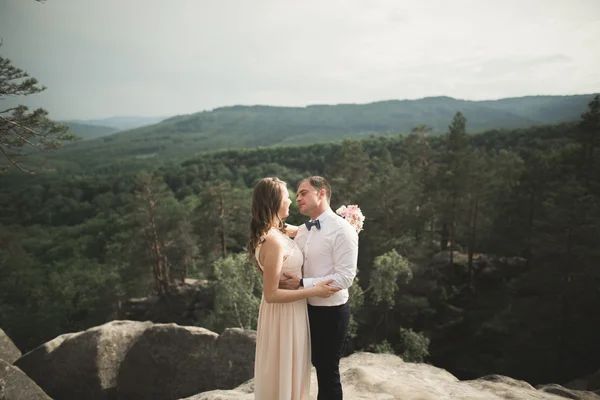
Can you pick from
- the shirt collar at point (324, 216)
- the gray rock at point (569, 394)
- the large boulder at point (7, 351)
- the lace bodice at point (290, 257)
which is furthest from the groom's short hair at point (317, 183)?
the large boulder at point (7, 351)

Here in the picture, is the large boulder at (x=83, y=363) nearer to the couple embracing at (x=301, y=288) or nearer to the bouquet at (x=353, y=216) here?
the couple embracing at (x=301, y=288)

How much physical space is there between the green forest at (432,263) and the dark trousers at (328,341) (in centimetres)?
1278

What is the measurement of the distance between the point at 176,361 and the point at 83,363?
10.2ft

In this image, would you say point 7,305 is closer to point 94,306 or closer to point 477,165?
point 94,306

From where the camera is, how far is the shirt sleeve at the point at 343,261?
3852mm

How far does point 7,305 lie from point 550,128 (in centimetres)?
7439

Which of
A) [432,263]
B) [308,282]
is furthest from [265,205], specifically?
[432,263]

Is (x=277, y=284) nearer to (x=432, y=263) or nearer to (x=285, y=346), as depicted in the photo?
(x=285, y=346)

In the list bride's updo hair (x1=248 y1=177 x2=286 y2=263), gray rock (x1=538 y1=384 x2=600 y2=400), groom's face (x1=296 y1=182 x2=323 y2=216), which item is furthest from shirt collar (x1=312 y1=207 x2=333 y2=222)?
gray rock (x1=538 y1=384 x2=600 y2=400)

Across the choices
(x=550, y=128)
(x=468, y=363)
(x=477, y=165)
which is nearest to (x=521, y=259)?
(x=477, y=165)

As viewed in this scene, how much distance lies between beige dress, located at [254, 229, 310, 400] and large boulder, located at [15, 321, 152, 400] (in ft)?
33.0

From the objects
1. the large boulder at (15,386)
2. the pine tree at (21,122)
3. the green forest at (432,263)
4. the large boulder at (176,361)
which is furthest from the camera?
the green forest at (432,263)

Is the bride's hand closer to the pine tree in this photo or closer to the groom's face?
the groom's face

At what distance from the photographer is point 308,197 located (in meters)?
4.12
